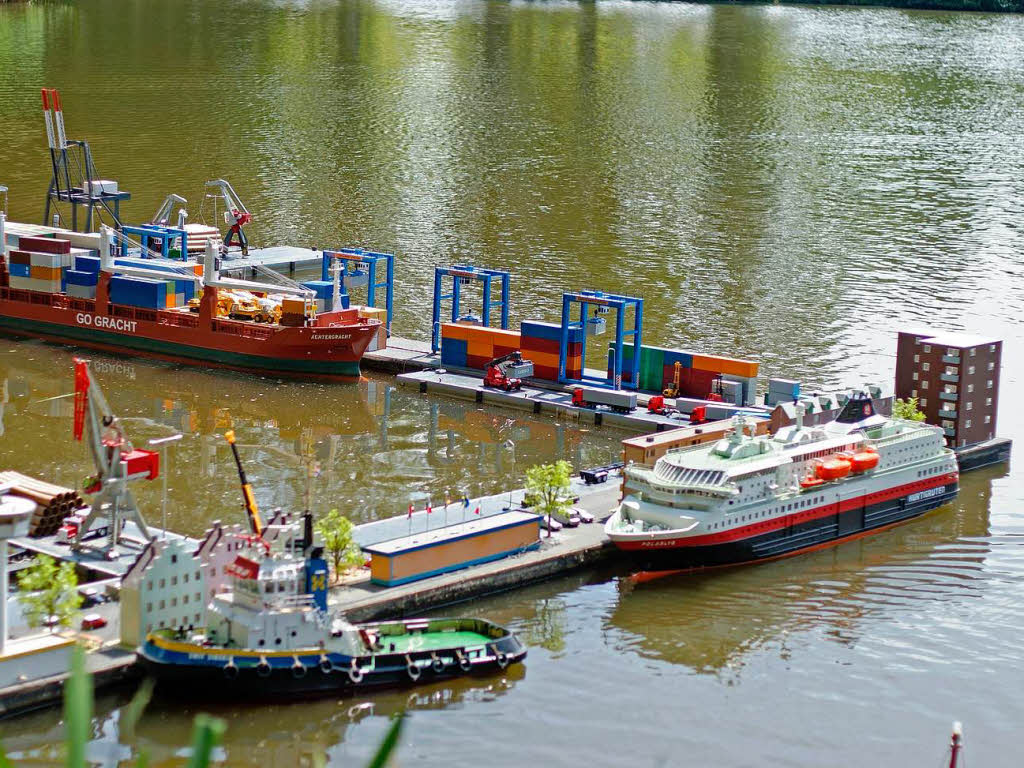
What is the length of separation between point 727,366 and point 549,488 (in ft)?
50.7

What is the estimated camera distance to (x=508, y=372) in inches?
2270

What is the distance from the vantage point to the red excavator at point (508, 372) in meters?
57.5

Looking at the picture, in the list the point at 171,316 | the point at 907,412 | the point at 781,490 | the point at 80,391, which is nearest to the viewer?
the point at 80,391

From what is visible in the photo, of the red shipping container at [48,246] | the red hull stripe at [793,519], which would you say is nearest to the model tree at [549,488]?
the red hull stripe at [793,519]

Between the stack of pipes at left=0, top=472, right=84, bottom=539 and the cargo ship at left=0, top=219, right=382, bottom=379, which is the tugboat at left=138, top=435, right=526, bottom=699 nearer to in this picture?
the stack of pipes at left=0, top=472, right=84, bottom=539

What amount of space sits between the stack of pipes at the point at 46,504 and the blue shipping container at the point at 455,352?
74.5 feet

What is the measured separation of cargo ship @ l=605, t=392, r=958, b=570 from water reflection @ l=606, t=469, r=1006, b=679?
698 millimetres

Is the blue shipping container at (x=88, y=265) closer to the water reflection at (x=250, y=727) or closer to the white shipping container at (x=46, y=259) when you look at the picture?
the white shipping container at (x=46, y=259)

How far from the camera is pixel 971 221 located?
93.8m

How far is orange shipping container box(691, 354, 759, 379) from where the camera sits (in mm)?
53866

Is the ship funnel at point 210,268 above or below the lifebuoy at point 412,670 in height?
above

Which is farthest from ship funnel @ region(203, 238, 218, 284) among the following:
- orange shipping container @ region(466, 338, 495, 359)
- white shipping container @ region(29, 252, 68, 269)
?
orange shipping container @ region(466, 338, 495, 359)

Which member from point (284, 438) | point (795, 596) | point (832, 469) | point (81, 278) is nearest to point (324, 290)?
point (81, 278)

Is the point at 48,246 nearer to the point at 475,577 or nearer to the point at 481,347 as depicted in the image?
the point at 481,347
